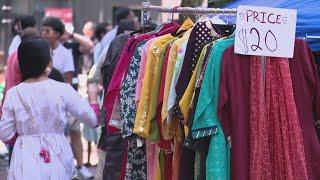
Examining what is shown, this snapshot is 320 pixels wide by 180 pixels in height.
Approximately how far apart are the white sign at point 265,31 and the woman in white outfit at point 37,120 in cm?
177

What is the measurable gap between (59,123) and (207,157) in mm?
1644

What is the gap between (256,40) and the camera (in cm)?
400

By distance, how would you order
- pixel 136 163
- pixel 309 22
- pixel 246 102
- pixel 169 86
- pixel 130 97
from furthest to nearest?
pixel 136 163 → pixel 130 97 → pixel 169 86 → pixel 309 22 → pixel 246 102

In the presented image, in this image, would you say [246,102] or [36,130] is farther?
[36,130]

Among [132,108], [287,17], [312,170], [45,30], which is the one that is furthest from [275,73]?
[45,30]

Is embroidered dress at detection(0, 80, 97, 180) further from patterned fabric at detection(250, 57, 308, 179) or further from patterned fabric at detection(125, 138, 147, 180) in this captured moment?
patterned fabric at detection(250, 57, 308, 179)

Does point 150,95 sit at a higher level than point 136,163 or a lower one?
higher

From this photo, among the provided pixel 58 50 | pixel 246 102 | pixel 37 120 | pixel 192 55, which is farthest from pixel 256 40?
pixel 58 50

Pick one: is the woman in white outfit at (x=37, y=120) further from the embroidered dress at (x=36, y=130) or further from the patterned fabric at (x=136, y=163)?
the patterned fabric at (x=136, y=163)

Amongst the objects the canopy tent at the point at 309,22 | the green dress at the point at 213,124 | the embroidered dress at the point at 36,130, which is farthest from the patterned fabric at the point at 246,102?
the embroidered dress at the point at 36,130

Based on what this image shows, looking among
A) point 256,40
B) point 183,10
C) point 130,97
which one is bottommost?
point 130,97

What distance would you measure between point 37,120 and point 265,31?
195cm

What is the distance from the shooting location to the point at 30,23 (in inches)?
356

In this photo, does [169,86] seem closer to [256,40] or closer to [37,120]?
[256,40]
